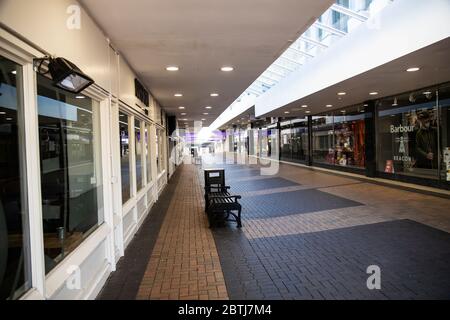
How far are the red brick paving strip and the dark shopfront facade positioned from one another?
23.5ft

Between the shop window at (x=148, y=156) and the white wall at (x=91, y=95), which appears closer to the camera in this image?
the white wall at (x=91, y=95)

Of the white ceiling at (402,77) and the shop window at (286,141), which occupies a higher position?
the white ceiling at (402,77)

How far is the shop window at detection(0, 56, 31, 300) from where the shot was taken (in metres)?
2.25

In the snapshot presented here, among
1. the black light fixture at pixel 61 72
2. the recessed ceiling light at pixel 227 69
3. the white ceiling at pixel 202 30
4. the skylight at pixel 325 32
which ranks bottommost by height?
the black light fixture at pixel 61 72

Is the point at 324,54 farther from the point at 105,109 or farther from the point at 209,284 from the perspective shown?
the point at 209,284

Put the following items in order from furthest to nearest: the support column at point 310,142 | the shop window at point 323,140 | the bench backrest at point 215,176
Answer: the support column at point 310,142 < the shop window at point 323,140 < the bench backrest at point 215,176

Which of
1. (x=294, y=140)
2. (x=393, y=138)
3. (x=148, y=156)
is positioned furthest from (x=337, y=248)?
(x=294, y=140)

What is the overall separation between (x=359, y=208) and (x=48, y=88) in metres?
6.88

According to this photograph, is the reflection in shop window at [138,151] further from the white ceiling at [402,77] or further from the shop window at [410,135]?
the shop window at [410,135]

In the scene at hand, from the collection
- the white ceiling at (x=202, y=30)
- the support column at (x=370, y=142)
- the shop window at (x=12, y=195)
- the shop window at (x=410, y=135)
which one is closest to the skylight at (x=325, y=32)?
the white ceiling at (x=202, y=30)

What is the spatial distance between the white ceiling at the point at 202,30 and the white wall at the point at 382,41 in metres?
2.23

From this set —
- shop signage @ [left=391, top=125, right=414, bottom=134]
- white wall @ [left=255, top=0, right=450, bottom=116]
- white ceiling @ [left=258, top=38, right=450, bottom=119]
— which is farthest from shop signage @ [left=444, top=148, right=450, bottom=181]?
white wall @ [left=255, top=0, right=450, bottom=116]

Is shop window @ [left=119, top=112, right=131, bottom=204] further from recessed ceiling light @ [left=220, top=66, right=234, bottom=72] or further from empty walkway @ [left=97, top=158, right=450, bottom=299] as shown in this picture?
recessed ceiling light @ [left=220, top=66, right=234, bottom=72]

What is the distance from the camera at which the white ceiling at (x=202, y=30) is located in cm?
362
